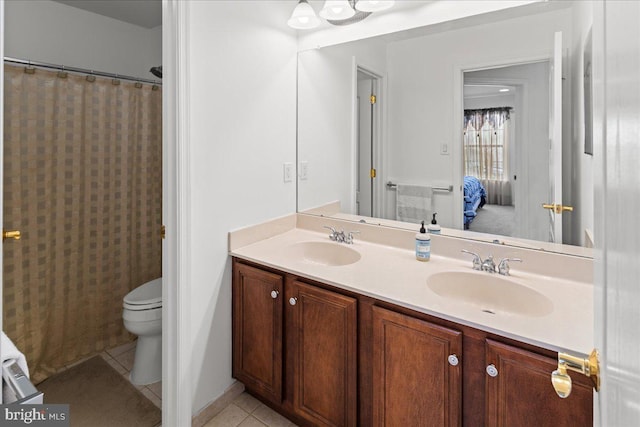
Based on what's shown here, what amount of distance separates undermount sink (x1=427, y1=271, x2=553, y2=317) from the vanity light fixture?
1327 mm

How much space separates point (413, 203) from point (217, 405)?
1.47 m

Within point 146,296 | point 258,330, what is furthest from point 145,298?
point 258,330

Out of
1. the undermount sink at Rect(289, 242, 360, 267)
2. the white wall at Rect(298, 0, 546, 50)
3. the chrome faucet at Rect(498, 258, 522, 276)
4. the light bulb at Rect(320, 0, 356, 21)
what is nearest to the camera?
the chrome faucet at Rect(498, 258, 522, 276)

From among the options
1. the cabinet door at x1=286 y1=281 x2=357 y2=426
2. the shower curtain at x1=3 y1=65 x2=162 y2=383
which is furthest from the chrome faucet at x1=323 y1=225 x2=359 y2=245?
the shower curtain at x1=3 y1=65 x2=162 y2=383

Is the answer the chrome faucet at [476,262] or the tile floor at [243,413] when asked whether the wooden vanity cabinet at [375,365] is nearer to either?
the tile floor at [243,413]

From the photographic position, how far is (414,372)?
1.23 metres

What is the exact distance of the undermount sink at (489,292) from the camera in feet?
4.38

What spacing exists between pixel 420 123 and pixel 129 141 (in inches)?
76.8

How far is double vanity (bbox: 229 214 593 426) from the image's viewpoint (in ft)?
3.39

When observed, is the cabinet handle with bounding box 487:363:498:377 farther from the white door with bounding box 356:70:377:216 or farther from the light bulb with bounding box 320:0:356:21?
the light bulb with bounding box 320:0:356:21

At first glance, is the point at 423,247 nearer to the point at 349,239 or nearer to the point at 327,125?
the point at 349,239

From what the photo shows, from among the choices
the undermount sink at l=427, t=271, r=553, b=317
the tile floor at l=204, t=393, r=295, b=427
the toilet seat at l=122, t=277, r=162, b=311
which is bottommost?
the tile floor at l=204, t=393, r=295, b=427

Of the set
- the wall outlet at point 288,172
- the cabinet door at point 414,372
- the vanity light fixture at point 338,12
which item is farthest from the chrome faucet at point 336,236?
the vanity light fixture at point 338,12

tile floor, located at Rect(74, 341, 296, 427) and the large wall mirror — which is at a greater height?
the large wall mirror
